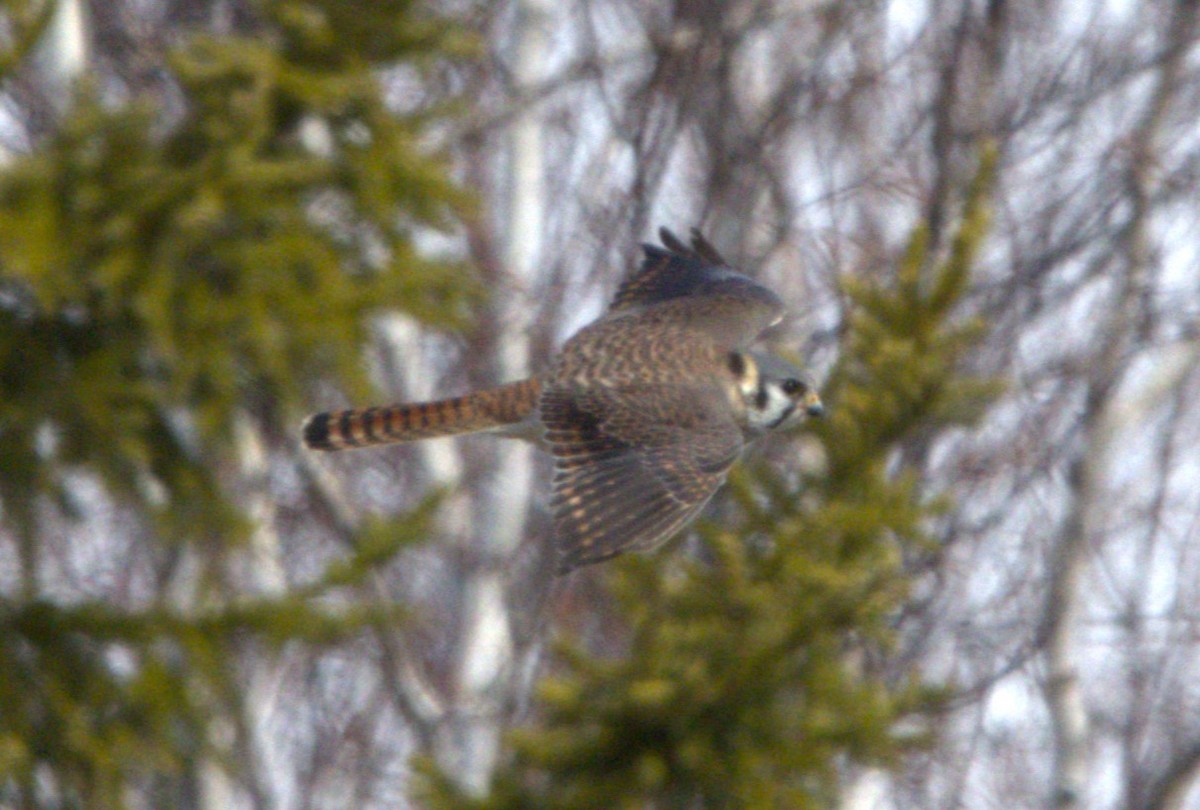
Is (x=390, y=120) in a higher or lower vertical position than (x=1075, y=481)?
higher

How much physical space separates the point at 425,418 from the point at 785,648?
1.71m

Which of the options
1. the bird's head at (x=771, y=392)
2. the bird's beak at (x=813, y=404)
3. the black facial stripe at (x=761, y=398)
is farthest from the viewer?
the black facial stripe at (x=761, y=398)

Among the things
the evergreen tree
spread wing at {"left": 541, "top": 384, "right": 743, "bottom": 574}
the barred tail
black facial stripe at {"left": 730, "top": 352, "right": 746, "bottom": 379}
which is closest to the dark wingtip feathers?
the barred tail

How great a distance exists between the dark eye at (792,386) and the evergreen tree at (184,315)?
113cm

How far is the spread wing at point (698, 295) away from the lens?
5.88 metres

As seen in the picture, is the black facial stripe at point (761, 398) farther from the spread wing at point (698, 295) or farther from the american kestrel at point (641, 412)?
the spread wing at point (698, 295)

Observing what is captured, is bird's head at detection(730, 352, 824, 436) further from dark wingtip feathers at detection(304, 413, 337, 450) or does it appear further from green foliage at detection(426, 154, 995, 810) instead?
dark wingtip feathers at detection(304, 413, 337, 450)

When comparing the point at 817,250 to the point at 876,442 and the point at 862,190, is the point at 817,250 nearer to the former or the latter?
the point at 862,190

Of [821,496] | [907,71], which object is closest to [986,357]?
[907,71]

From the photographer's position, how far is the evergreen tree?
4160 mm

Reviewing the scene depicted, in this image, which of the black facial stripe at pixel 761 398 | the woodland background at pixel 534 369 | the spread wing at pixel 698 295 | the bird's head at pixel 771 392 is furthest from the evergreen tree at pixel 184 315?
the spread wing at pixel 698 295

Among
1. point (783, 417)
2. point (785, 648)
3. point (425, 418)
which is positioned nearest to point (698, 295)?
point (783, 417)

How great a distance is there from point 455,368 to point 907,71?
2087mm

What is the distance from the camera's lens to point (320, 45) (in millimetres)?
4352
